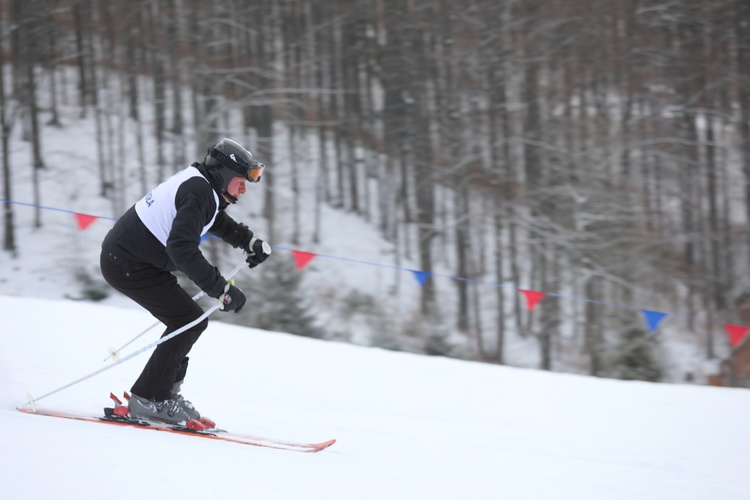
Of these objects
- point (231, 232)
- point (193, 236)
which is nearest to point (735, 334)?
point (231, 232)

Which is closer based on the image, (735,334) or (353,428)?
(353,428)

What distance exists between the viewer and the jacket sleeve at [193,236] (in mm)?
3311

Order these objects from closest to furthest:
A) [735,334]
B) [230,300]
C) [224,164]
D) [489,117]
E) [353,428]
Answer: [230,300]
[224,164]
[353,428]
[735,334]
[489,117]

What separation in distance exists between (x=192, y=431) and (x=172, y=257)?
0.94 meters

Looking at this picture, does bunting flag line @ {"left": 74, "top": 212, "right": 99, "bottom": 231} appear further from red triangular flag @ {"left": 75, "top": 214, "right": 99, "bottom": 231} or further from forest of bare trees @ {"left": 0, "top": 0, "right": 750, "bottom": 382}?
forest of bare trees @ {"left": 0, "top": 0, "right": 750, "bottom": 382}

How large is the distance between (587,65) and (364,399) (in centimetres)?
1088

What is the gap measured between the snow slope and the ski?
0.29ft

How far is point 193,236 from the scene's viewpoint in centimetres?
337

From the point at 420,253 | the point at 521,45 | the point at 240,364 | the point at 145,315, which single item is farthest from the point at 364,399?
the point at 521,45

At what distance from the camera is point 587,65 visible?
1401 cm

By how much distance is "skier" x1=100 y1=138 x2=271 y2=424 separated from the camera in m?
3.38

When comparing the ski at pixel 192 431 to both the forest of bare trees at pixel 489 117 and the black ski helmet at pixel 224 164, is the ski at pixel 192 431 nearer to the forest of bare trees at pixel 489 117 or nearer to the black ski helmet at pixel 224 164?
the black ski helmet at pixel 224 164

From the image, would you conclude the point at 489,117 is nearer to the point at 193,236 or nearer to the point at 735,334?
the point at 735,334

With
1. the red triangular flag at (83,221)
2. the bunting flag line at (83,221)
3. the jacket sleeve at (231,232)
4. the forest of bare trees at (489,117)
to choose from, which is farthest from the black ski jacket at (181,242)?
the forest of bare trees at (489,117)
